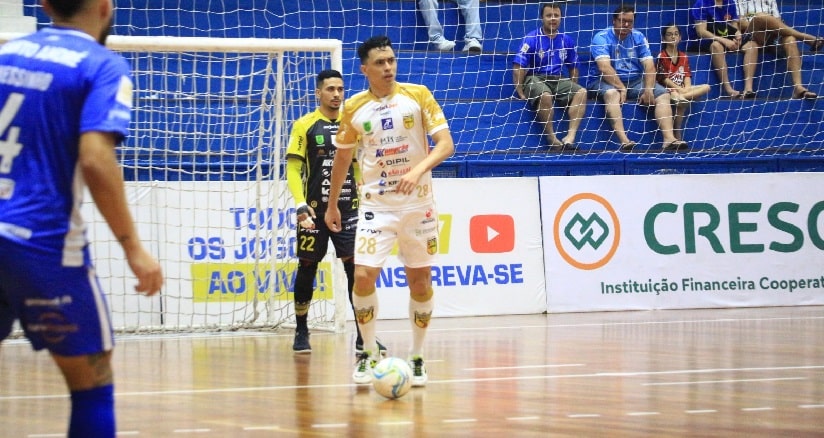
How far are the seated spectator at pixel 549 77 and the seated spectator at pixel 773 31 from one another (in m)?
2.77

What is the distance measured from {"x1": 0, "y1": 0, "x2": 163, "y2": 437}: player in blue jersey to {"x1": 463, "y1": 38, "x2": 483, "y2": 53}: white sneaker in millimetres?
11549

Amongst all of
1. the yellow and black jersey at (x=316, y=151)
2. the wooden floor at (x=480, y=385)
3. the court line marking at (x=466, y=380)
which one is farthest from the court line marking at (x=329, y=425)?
the yellow and black jersey at (x=316, y=151)

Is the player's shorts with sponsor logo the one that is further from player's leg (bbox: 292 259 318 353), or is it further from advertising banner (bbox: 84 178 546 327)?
advertising banner (bbox: 84 178 546 327)

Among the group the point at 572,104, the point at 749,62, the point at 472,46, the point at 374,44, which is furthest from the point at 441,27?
the point at 374,44

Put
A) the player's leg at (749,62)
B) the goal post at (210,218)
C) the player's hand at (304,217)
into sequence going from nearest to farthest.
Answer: the player's hand at (304,217), the goal post at (210,218), the player's leg at (749,62)

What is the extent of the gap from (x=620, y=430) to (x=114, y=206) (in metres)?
2.67

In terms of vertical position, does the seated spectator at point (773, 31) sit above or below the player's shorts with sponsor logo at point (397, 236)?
above

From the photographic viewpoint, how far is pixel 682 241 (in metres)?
12.5

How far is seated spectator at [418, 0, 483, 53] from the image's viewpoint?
47.1 feet

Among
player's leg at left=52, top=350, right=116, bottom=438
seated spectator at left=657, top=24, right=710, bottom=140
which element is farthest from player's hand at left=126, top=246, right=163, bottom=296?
seated spectator at left=657, top=24, right=710, bottom=140

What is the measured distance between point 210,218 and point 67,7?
26.0ft

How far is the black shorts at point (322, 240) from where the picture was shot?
27.8 ft

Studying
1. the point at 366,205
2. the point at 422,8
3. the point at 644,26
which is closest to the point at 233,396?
the point at 366,205

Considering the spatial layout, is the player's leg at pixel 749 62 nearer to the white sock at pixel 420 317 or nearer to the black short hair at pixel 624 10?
the black short hair at pixel 624 10
